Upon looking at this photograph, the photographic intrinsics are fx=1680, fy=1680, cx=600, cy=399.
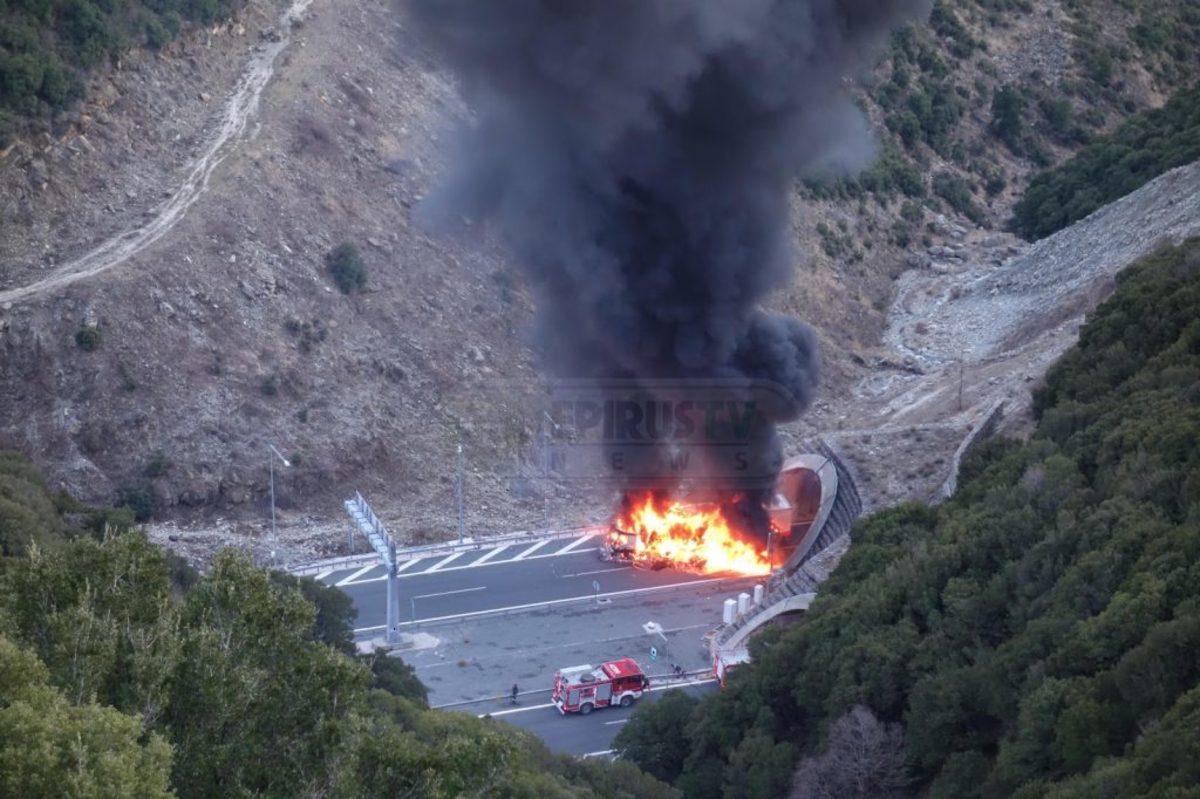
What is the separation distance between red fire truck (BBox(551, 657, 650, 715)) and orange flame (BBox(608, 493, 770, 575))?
26.0 feet

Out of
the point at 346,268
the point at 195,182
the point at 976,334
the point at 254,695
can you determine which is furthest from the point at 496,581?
the point at 254,695

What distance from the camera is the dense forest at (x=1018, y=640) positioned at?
21.6 m

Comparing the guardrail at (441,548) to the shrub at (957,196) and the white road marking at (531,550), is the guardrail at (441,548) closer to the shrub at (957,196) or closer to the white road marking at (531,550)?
the white road marking at (531,550)

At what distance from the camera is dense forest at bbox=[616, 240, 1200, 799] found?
71.0 ft

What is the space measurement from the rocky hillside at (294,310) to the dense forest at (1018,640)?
29.9 feet

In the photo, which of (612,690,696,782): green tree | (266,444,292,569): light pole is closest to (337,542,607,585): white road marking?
(266,444,292,569): light pole

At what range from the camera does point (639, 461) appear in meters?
43.2

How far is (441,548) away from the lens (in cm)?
4466

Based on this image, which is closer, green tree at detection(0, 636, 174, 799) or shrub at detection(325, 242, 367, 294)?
green tree at detection(0, 636, 174, 799)

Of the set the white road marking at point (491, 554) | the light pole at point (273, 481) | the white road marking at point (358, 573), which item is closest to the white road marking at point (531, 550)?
the white road marking at point (491, 554)

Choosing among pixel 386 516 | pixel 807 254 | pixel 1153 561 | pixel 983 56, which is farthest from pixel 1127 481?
pixel 983 56

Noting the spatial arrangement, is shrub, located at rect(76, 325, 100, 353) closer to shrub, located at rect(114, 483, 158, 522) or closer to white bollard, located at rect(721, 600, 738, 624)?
shrub, located at rect(114, 483, 158, 522)

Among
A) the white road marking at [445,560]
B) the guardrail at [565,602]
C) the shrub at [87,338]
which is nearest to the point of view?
the guardrail at [565,602]

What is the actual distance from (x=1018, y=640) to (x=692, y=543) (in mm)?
18686
